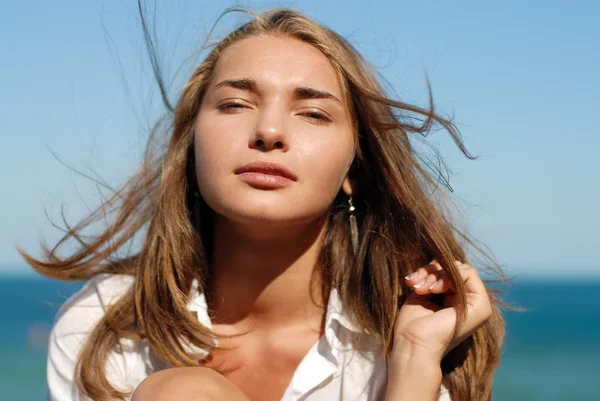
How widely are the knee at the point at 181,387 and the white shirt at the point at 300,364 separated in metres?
0.53

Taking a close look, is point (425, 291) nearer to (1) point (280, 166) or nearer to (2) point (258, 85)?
(1) point (280, 166)

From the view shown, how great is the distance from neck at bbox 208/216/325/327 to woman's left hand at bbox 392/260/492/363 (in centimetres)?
57

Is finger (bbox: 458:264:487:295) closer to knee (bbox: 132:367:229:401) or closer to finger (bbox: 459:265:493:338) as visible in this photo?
finger (bbox: 459:265:493:338)

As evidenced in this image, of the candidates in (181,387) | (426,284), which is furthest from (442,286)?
(181,387)

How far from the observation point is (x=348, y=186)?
3.73 meters

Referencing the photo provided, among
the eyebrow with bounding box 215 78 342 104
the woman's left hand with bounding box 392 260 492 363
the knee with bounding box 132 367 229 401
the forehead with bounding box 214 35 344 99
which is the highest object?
the forehead with bounding box 214 35 344 99

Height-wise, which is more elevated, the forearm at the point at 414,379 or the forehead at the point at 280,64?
the forehead at the point at 280,64

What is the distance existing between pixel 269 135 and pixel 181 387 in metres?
1.08

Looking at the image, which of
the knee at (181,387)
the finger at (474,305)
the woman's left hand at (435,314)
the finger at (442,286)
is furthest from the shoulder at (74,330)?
the finger at (474,305)

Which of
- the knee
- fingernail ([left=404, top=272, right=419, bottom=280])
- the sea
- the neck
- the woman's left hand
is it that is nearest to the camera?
the knee

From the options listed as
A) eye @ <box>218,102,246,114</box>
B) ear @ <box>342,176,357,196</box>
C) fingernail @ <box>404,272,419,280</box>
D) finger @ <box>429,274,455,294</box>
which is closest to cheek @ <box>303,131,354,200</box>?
ear @ <box>342,176,357,196</box>

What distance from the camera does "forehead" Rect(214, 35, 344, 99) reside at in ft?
10.8

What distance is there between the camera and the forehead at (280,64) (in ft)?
10.8

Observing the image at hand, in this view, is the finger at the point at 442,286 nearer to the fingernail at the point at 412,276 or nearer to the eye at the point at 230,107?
the fingernail at the point at 412,276
